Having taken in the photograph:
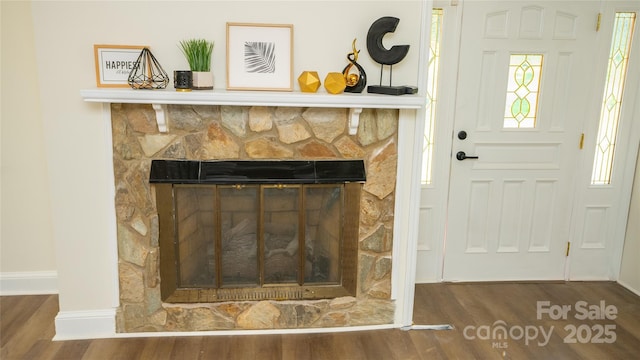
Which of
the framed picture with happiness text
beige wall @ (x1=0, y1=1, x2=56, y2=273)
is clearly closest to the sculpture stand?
the framed picture with happiness text

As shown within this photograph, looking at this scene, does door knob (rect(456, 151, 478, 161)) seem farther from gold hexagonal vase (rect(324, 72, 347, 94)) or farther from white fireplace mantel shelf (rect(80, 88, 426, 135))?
gold hexagonal vase (rect(324, 72, 347, 94))

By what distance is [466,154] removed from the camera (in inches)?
130

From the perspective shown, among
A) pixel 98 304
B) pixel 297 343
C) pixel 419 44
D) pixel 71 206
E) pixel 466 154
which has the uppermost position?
pixel 419 44

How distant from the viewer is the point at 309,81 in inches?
98.2

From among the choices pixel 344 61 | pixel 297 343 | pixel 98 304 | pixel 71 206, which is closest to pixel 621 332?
pixel 297 343

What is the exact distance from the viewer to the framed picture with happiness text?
2.45 m

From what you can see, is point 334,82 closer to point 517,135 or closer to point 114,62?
point 114,62

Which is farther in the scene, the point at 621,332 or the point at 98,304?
the point at 621,332

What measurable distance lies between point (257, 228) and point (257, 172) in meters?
0.33

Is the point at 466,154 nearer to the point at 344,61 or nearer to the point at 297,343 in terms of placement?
the point at 344,61

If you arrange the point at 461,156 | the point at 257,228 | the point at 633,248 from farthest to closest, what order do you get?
the point at 633,248 < the point at 461,156 < the point at 257,228

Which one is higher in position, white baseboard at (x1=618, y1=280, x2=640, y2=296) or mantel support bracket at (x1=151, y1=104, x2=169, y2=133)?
mantel support bracket at (x1=151, y1=104, x2=169, y2=133)

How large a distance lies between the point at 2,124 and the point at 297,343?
2.23 meters

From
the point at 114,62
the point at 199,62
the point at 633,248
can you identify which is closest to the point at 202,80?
the point at 199,62
